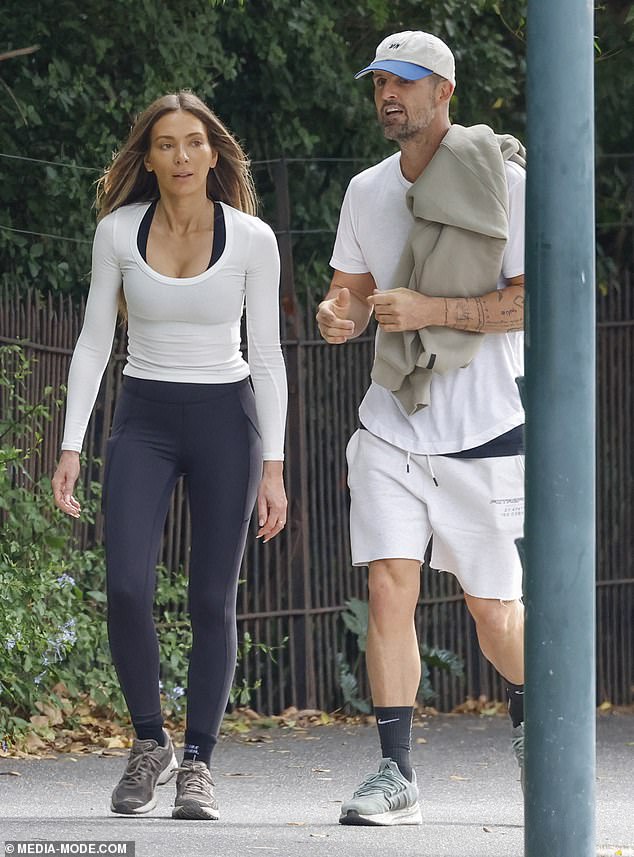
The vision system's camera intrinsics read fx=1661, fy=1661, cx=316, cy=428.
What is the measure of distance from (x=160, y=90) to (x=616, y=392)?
2.92 meters

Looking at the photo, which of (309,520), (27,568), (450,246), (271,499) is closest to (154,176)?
(450,246)

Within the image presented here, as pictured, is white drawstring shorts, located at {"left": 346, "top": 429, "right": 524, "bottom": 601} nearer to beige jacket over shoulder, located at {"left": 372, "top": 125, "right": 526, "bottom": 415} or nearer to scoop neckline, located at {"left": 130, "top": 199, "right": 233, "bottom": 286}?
beige jacket over shoulder, located at {"left": 372, "top": 125, "right": 526, "bottom": 415}

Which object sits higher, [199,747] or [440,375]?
[440,375]

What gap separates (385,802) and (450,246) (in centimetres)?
158

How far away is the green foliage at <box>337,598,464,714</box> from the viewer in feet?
26.6

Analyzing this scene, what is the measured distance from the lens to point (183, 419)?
4.75 metres

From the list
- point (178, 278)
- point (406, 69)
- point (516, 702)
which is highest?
point (406, 69)

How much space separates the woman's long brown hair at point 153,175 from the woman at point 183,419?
16mm

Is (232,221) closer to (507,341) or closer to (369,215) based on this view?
(369,215)

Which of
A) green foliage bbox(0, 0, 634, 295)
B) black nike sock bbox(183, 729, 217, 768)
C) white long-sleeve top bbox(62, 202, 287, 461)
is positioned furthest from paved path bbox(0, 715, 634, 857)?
green foliage bbox(0, 0, 634, 295)

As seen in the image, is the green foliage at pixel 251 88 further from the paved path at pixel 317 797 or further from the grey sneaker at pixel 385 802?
the grey sneaker at pixel 385 802

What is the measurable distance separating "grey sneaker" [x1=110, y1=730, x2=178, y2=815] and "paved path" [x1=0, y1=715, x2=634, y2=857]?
53 millimetres

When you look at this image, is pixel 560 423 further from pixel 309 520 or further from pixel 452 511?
pixel 309 520

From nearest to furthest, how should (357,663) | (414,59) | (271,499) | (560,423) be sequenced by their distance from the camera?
(560,423) → (414,59) → (271,499) → (357,663)
